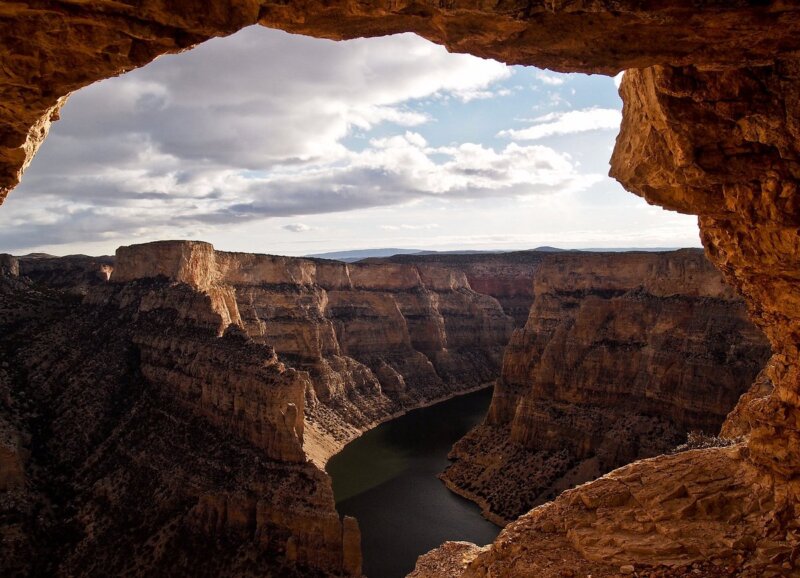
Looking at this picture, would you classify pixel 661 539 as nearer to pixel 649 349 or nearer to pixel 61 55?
pixel 61 55

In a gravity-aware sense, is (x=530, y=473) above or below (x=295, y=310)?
below

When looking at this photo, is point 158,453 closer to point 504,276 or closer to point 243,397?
point 243,397

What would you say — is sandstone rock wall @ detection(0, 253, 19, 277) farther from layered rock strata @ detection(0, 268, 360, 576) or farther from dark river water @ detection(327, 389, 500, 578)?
dark river water @ detection(327, 389, 500, 578)

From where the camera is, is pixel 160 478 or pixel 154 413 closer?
pixel 160 478

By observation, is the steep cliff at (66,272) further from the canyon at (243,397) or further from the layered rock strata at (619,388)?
the layered rock strata at (619,388)

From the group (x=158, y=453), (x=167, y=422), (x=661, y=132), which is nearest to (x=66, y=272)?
(x=167, y=422)

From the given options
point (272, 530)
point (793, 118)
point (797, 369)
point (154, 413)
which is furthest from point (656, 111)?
point (154, 413)
